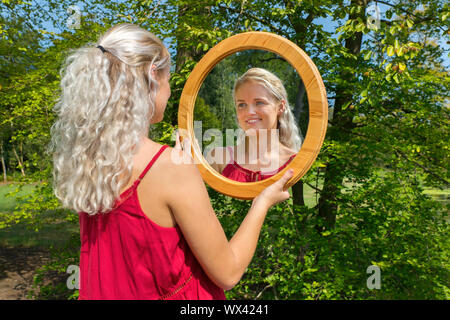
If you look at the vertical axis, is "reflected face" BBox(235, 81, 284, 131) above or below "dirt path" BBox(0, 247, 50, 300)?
above

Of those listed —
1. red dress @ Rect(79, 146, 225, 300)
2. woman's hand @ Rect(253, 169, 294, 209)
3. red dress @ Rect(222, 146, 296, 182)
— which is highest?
red dress @ Rect(222, 146, 296, 182)

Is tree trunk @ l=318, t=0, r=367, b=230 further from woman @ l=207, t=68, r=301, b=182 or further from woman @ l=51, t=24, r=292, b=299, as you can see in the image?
woman @ l=51, t=24, r=292, b=299

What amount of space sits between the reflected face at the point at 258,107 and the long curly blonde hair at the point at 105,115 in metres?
0.61

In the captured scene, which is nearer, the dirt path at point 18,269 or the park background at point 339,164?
the park background at point 339,164

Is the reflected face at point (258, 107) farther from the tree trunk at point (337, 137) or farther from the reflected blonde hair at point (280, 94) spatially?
the tree trunk at point (337, 137)

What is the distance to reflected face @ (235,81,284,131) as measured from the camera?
1.64 m

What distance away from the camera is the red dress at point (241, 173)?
1580 mm

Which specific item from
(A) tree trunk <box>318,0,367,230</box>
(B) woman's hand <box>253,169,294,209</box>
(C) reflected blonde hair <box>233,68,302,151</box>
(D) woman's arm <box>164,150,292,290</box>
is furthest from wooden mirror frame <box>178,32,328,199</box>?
(A) tree trunk <box>318,0,367,230</box>

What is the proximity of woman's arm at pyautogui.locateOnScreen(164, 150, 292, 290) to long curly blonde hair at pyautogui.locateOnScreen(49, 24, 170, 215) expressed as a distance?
17cm

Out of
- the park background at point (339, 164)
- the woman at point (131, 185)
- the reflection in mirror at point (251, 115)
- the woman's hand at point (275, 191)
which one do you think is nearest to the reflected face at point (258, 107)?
the reflection in mirror at point (251, 115)

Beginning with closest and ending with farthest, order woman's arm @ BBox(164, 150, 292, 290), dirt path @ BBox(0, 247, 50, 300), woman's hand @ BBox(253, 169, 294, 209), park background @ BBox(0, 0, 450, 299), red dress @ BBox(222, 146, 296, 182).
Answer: woman's arm @ BBox(164, 150, 292, 290) < woman's hand @ BBox(253, 169, 294, 209) < red dress @ BBox(222, 146, 296, 182) < park background @ BBox(0, 0, 450, 299) < dirt path @ BBox(0, 247, 50, 300)

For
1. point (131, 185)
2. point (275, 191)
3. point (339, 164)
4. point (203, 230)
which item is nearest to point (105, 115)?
point (131, 185)

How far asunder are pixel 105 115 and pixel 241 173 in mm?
794

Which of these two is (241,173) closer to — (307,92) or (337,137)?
(307,92)
